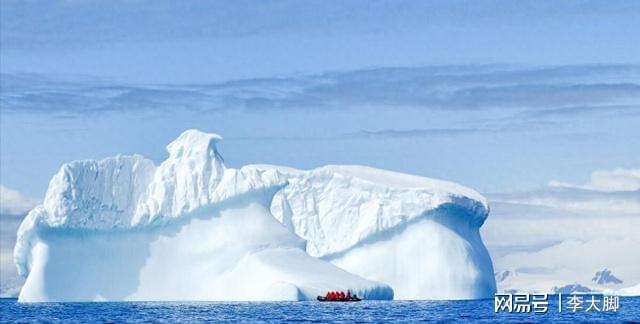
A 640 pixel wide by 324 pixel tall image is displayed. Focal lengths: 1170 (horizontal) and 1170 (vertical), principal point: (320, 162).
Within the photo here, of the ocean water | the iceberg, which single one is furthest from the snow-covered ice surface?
the ocean water

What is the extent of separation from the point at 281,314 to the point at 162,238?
1228 cm

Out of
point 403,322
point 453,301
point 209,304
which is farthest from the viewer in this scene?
point 453,301

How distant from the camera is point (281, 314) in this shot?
36.5 m

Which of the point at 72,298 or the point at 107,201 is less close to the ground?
the point at 107,201

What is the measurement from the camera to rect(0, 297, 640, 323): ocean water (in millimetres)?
34438

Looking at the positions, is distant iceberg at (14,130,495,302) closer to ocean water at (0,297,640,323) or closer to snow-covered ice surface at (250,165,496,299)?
ocean water at (0,297,640,323)

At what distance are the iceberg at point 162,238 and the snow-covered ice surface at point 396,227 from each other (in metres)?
4.22

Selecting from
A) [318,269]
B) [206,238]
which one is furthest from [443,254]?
[206,238]

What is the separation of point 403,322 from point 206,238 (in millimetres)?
16573

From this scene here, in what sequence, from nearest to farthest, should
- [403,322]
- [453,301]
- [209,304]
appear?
[403,322], [209,304], [453,301]

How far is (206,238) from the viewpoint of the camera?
1868 inches

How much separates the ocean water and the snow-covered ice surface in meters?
4.89

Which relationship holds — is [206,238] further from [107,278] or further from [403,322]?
[403,322]

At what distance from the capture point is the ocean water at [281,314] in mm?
34438
